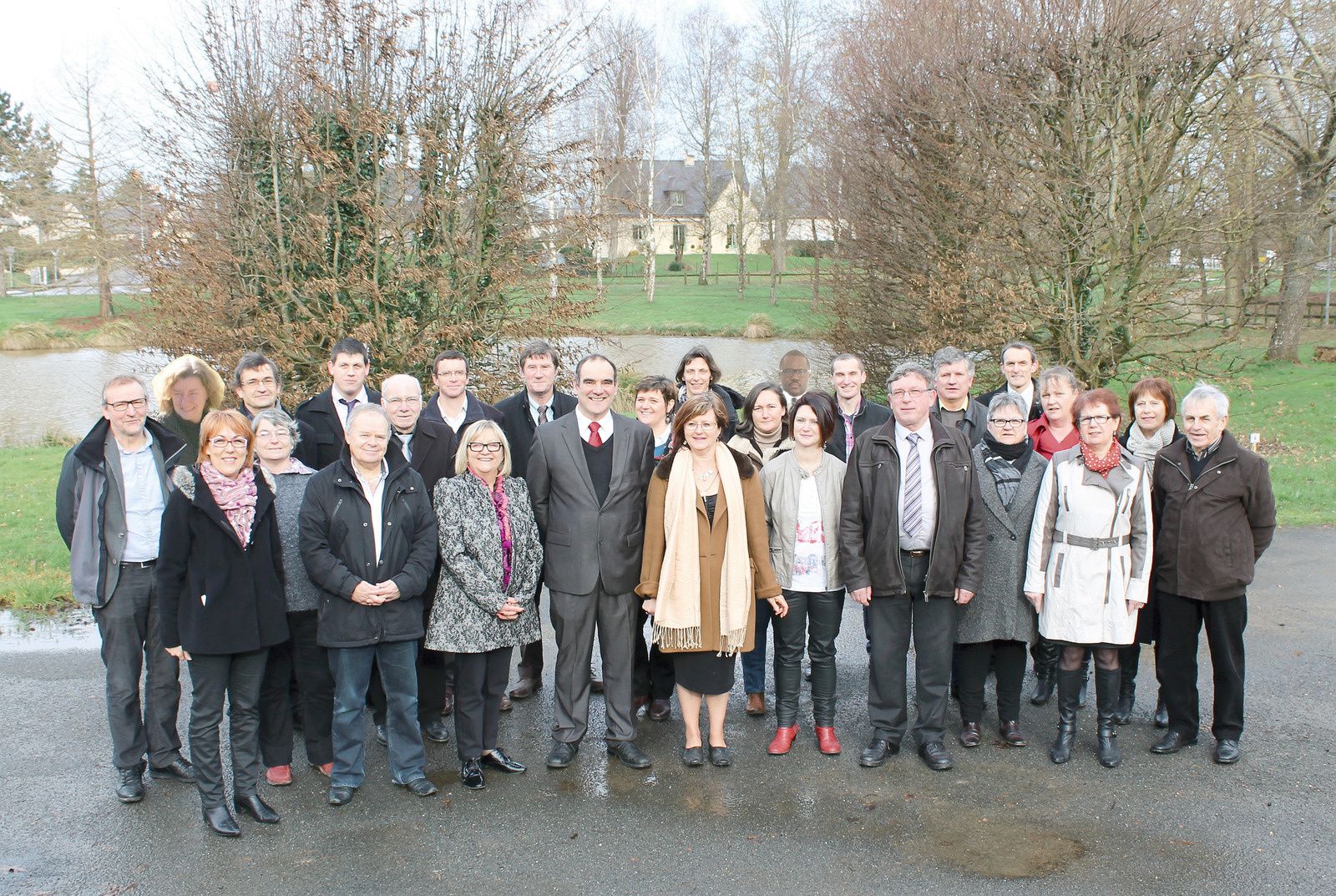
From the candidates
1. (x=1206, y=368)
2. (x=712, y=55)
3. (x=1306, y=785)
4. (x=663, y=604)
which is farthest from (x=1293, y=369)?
(x=712, y=55)

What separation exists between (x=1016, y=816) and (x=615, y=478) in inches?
96.6

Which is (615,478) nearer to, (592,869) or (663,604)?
(663,604)

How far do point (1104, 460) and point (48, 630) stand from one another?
22.6 feet

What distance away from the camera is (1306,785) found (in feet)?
15.4

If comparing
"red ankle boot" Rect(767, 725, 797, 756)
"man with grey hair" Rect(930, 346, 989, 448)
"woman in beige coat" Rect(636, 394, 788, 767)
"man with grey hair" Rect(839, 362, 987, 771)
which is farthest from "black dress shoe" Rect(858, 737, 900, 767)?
"man with grey hair" Rect(930, 346, 989, 448)

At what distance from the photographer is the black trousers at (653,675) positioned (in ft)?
18.8

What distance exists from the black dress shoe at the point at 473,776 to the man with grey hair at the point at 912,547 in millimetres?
1906

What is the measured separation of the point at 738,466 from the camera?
510 centimetres

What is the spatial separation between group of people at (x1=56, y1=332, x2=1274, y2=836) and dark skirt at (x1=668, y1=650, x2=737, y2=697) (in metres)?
0.02

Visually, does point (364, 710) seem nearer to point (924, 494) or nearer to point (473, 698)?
point (473, 698)

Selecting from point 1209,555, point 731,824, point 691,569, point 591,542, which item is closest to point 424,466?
point 591,542

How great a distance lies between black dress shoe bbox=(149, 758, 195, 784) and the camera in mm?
4832

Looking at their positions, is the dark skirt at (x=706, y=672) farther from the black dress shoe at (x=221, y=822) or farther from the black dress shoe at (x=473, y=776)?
the black dress shoe at (x=221, y=822)

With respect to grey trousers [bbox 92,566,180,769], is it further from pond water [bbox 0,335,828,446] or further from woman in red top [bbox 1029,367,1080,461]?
pond water [bbox 0,335,828,446]
